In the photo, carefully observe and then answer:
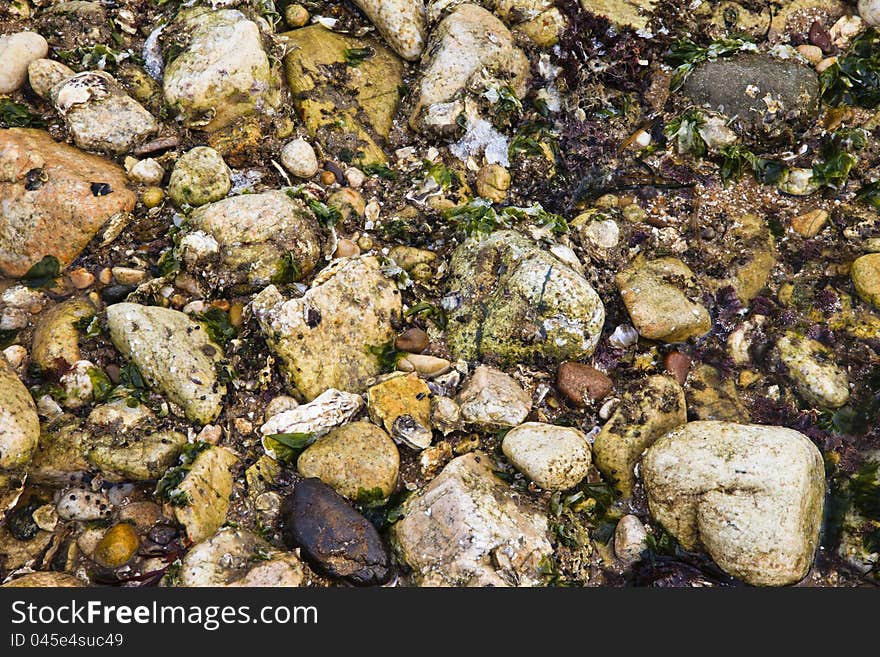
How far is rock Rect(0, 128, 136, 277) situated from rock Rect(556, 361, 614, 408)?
11.6ft

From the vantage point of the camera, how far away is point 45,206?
459 centimetres

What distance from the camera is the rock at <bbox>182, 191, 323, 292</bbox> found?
181 inches

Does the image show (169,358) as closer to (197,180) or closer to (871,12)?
(197,180)

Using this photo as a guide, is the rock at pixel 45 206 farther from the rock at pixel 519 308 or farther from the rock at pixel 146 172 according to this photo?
the rock at pixel 519 308

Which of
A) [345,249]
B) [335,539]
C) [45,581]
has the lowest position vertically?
[45,581]

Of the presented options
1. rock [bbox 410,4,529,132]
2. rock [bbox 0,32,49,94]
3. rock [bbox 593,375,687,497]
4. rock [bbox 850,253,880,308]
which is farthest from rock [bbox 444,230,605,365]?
rock [bbox 0,32,49,94]

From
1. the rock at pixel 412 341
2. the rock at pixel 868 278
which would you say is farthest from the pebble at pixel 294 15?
the rock at pixel 868 278

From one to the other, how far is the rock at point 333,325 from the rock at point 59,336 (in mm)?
Answer: 1222

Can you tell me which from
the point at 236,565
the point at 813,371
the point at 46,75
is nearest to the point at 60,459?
the point at 236,565

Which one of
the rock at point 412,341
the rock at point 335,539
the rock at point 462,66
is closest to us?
the rock at point 335,539

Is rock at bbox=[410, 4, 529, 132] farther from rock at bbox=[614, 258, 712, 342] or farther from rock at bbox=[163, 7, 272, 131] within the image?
rock at bbox=[614, 258, 712, 342]

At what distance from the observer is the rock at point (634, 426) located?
14.2ft

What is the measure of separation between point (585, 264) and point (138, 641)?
393 centimetres

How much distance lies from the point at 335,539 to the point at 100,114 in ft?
12.3
